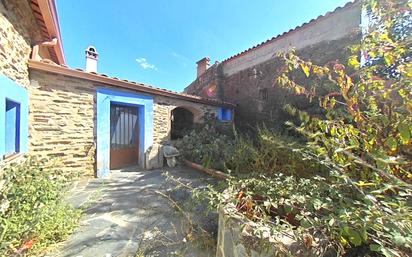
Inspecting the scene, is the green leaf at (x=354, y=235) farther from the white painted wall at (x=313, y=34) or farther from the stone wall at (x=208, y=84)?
the stone wall at (x=208, y=84)

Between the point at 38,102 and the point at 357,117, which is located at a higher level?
the point at 38,102

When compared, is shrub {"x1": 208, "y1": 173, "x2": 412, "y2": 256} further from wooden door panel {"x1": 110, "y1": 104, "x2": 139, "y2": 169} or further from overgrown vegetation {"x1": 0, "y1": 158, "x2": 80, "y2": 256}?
wooden door panel {"x1": 110, "y1": 104, "x2": 139, "y2": 169}

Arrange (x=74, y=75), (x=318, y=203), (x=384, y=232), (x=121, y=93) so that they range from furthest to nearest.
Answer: (x=121, y=93)
(x=74, y=75)
(x=318, y=203)
(x=384, y=232)

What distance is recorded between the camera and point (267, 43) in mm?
9164

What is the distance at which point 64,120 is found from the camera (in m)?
5.37

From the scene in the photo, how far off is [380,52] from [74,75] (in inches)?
244

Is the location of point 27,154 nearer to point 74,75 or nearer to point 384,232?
point 74,75

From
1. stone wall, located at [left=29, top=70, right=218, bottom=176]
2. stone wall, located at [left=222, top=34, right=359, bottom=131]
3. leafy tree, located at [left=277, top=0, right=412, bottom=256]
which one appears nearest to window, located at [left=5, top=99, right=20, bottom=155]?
stone wall, located at [left=29, top=70, right=218, bottom=176]

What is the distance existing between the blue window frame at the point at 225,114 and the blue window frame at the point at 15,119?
23.8 ft

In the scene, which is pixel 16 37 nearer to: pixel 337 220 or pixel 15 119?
pixel 15 119

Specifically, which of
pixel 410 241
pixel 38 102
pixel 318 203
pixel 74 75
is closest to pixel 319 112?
pixel 318 203

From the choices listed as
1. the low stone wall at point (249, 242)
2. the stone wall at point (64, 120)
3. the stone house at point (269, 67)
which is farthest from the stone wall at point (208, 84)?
the low stone wall at point (249, 242)

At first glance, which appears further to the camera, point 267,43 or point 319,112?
point 267,43

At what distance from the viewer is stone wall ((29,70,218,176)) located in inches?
194
